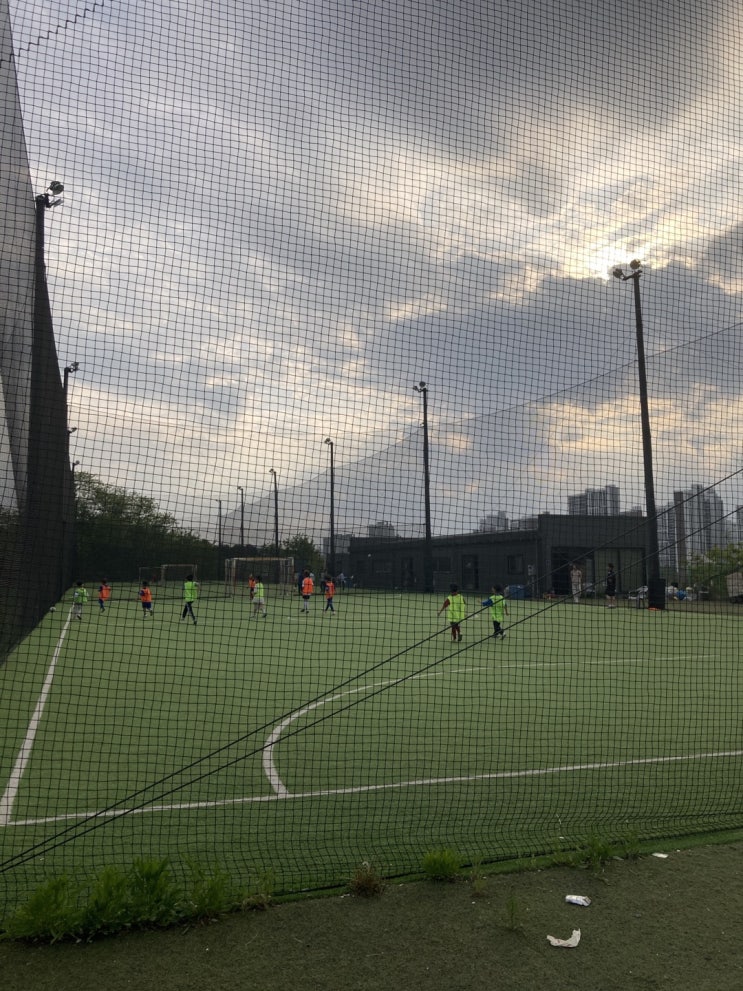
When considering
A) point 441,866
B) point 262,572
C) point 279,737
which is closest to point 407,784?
point 441,866

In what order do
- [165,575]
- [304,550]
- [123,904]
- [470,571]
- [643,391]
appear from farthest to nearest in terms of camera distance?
[165,575]
[470,571]
[304,550]
[643,391]
[123,904]

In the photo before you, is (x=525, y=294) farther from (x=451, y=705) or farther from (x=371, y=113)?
(x=451, y=705)

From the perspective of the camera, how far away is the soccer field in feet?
13.5

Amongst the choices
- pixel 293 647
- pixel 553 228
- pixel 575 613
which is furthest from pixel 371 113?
pixel 575 613

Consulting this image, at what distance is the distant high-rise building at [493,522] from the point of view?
763cm

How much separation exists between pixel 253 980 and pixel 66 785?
313 cm

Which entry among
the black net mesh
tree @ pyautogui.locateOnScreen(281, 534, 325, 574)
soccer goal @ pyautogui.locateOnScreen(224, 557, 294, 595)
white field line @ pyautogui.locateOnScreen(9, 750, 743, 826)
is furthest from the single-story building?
soccer goal @ pyautogui.locateOnScreen(224, 557, 294, 595)

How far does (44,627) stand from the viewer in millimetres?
18172

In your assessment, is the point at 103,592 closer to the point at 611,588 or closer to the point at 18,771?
the point at 611,588

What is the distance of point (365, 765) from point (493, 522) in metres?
4.02

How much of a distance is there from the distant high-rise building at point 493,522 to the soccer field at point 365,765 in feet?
5.69

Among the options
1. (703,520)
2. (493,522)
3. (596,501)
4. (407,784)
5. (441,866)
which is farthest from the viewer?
(703,520)

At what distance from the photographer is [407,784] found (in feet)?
17.2

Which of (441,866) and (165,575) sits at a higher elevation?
(165,575)
